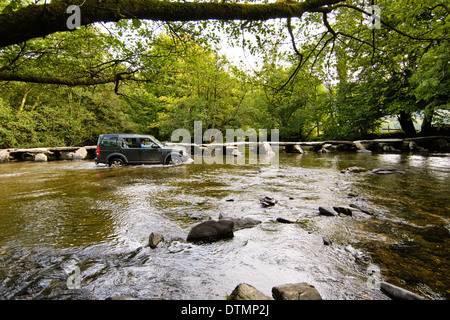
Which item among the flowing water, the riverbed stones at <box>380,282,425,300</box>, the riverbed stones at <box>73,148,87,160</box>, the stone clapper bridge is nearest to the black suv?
the stone clapper bridge

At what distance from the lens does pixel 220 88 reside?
75.7ft

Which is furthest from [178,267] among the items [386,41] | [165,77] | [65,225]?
[386,41]

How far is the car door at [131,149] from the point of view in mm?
12013

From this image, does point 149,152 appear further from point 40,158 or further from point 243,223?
point 40,158

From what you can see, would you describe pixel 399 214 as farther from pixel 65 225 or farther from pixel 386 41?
pixel 65 225

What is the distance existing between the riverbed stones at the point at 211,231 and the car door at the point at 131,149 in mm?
10172

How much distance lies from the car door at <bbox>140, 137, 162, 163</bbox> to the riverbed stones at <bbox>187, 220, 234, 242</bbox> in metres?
9.96

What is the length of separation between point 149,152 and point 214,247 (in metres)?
10.5

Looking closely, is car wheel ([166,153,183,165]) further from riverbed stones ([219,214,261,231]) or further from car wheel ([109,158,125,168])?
riverbed stones ([219,214,261,231])

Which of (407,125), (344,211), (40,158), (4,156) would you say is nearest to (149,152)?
(344,211)

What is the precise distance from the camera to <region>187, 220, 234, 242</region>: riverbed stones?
3.26 meters

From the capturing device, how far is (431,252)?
2729 mm

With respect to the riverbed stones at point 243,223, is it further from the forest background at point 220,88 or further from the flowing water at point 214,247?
the forest background at point 220,88
